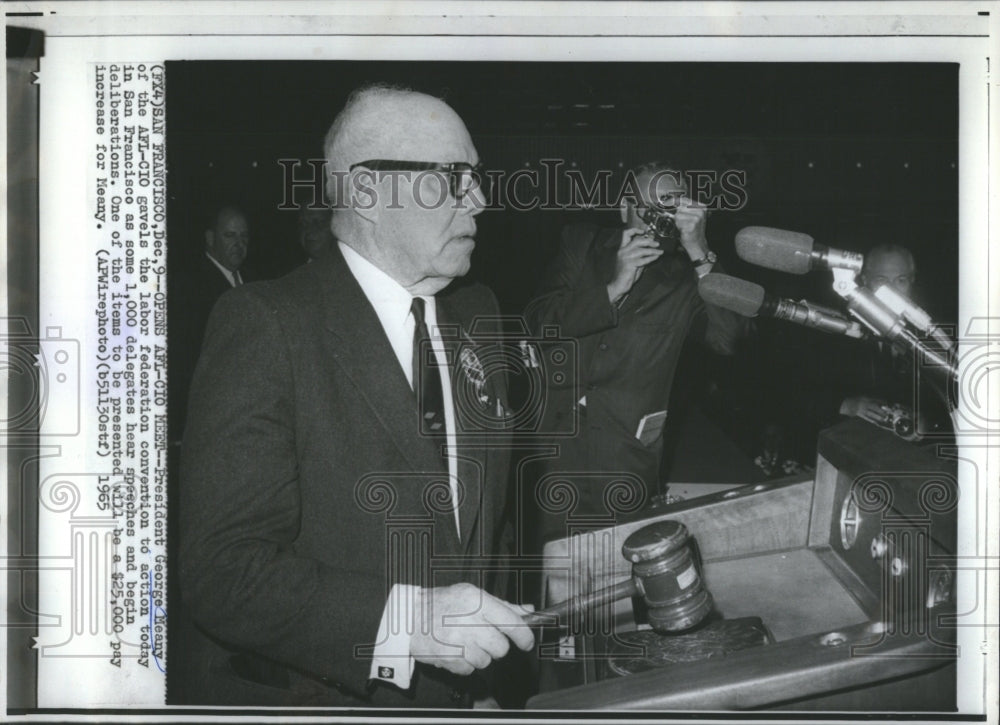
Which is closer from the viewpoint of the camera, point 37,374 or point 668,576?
point 668,576

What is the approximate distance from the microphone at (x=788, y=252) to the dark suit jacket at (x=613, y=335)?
124 mm

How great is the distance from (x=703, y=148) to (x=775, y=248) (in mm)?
252

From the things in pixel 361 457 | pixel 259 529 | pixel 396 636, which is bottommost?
pixel 396 636

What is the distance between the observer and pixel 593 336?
1.91 metres

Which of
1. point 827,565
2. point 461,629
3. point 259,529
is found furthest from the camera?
point 827,565

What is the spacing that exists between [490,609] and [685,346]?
654 millimetres

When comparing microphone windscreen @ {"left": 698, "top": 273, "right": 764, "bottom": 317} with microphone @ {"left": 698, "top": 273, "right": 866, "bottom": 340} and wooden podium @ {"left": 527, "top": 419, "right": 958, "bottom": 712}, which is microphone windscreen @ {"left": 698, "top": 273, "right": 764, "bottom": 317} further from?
wooden podium @ {"left": 527, "top": 419, "right": 958, "bottom": 712}

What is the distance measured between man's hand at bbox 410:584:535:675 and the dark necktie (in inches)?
12.8

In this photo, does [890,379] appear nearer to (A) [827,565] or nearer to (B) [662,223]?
(A) [827,565]

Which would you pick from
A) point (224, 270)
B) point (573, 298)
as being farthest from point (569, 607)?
point (224, 270)

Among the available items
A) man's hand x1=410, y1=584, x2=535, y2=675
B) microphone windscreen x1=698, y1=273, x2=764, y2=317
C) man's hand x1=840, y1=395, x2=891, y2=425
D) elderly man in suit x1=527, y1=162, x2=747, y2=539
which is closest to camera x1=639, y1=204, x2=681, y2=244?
elderly man in suit x1=527, y1=162, x2=747, y2=539

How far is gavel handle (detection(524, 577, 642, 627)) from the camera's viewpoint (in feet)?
6.14

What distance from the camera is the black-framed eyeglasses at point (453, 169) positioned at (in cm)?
183

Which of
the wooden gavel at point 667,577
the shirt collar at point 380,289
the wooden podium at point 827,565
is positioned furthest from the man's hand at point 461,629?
the shirt collar at point 380,289
